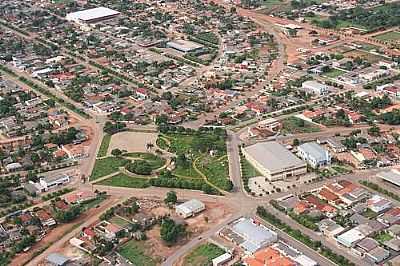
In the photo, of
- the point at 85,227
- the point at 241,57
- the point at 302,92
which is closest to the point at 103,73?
the point at 241,57

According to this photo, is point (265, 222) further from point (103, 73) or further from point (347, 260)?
point (103, 73)

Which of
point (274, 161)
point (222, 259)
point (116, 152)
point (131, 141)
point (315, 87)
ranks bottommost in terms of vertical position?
point (222, 259)

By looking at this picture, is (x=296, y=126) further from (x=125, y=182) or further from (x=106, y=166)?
(x=106, y=166)

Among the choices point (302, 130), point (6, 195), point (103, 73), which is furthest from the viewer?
point (103, 73)

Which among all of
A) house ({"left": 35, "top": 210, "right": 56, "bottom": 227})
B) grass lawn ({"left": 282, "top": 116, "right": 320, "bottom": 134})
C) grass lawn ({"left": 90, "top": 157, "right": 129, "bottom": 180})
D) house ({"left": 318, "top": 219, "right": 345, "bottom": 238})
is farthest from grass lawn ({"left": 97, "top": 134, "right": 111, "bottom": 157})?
house ({"left": 318, "top": 219, "right": 345, "bottom": 238})

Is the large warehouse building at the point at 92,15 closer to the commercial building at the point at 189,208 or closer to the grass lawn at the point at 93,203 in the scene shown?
the grass lawn at the point at 93,203


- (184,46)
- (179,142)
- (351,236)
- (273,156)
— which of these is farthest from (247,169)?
(184,46)
